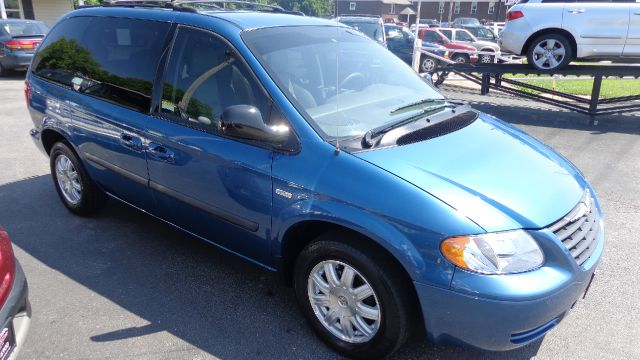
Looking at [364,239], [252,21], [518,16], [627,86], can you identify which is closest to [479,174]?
[364,239]

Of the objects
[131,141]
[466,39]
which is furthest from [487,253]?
[466,39]

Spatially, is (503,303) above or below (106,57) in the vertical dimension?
below

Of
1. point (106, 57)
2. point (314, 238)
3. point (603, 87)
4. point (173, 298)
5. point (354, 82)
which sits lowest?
point (603, 87)

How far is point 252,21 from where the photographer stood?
3.22 meters

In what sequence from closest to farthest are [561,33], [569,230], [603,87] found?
1. [569,230]
2. [561,33]
3. [603,87]

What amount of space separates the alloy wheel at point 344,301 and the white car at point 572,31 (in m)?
7.54

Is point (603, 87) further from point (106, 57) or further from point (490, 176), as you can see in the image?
point (106, 57)

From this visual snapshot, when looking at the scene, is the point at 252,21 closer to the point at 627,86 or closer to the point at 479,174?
the point at 479,174

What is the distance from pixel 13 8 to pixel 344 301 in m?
26.9

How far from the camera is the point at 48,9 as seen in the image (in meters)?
24.8

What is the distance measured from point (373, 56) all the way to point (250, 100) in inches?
46.0

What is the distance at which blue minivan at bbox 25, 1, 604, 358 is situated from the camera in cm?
223

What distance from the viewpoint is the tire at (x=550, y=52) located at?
845 cm

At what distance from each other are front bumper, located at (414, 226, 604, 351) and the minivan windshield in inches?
39.8
